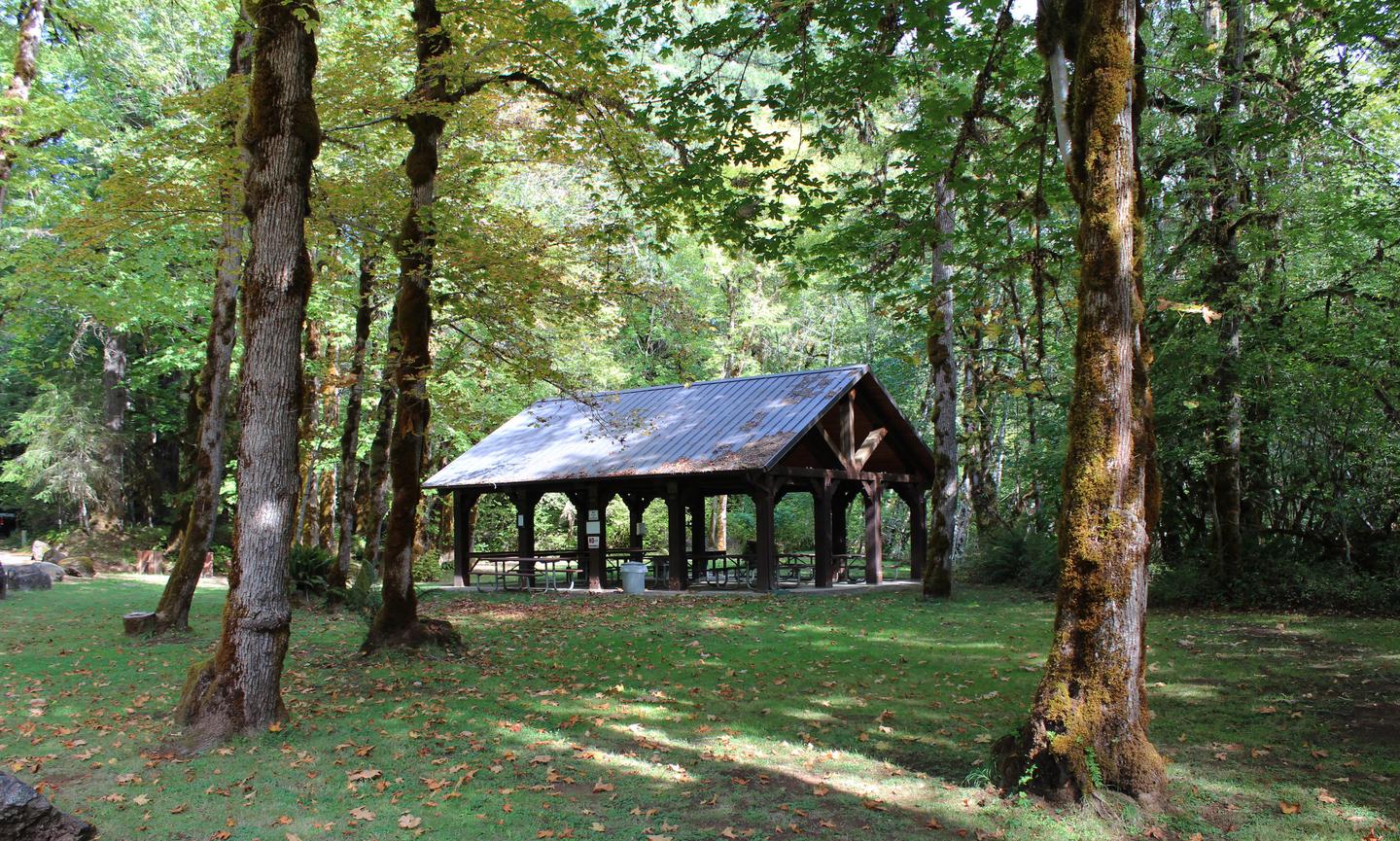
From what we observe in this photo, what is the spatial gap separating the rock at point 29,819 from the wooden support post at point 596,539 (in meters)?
14.8

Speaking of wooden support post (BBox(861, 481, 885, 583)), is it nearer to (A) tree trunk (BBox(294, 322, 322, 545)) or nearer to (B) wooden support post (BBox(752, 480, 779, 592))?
(B) wooden support post (BBox(752, 480, 779, 592))

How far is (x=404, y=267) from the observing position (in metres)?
9.62

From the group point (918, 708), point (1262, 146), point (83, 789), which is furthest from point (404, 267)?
point (1262, 146)

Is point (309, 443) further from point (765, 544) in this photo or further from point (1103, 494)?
point (1103, 494)

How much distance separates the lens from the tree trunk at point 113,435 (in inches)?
989

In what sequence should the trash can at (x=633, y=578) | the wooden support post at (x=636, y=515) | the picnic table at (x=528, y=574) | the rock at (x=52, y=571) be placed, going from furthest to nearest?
the wooden support post at (x=636, y=515) → the picnic table at (x=528, y=574) → the trash can at (x=633, y=578) → the rock at (x=52, y=571)

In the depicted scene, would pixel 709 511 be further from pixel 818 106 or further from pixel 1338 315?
pixel 818 106

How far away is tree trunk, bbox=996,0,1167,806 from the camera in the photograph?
486 centimetres

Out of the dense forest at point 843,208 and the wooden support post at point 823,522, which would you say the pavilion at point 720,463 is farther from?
the dense forest at point 843,208

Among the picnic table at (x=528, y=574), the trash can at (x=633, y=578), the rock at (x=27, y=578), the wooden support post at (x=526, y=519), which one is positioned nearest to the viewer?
the rock at (x=27, y=578)

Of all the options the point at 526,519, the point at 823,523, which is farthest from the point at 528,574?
the point at 823,523

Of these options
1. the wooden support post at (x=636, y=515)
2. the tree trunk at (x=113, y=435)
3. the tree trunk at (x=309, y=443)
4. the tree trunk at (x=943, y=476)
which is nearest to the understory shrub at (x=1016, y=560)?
the tree trunk at (x=943, y=476)

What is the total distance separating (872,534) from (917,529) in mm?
1318

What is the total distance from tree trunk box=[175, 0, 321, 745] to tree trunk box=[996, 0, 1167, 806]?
520 cm
